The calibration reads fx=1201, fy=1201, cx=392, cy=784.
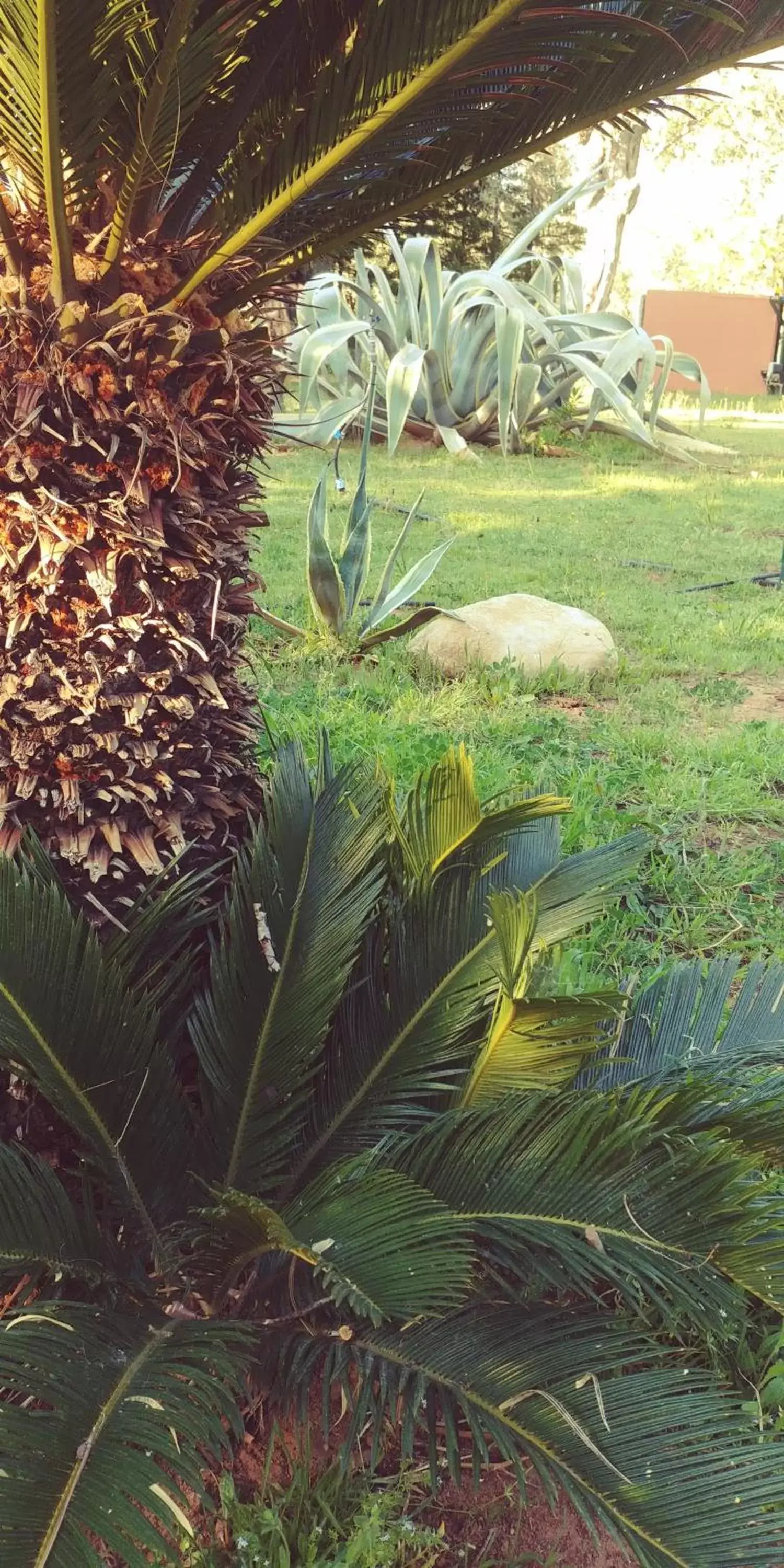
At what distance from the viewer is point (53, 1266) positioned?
1.40 m

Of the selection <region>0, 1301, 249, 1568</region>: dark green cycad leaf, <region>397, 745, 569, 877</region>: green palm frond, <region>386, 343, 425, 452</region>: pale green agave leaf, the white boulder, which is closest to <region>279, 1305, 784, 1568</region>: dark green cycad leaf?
<region>0, 1301, 249, 1568</region>: dark green cycad leaf

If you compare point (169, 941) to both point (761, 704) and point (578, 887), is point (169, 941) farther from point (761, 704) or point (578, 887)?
point (761, 704)

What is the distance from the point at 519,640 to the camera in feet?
15.8

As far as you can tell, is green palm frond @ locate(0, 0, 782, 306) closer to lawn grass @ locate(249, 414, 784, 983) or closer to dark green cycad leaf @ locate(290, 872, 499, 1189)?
dark green cycad leaf @ locate(290, 872, 499, 1189)

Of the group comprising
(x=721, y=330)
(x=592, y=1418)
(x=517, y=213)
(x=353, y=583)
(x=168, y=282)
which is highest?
(x=517, y=213)

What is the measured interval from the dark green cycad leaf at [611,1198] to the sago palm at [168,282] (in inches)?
23.4

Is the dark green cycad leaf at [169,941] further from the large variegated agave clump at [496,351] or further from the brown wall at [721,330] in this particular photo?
the brown wall at [721,330]

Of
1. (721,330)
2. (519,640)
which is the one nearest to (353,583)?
(519,640)

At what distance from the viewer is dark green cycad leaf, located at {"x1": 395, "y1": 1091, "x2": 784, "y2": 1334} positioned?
1363 millimetres

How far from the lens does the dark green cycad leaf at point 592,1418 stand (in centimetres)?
116

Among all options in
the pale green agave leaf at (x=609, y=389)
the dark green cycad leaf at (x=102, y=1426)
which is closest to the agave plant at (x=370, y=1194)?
the dark green cycad leaf at (x=102, y=1426)

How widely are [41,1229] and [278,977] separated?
0.42 m

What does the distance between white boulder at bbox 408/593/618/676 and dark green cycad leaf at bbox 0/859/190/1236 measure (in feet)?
11.1

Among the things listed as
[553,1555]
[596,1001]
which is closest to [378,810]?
[596,1001]
